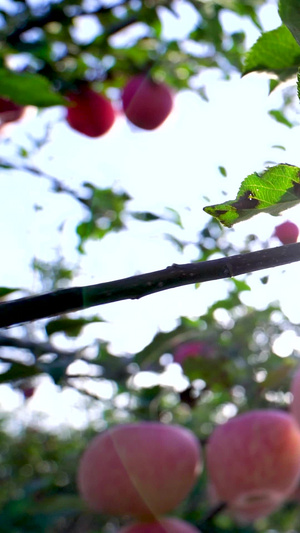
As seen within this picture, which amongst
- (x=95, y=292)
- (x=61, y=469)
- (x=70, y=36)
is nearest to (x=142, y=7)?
(x=70, y=36)

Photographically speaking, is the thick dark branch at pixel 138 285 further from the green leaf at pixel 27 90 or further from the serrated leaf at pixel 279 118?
the serrated leaf at pixel 279 118

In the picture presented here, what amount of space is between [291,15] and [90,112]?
0.95 metres

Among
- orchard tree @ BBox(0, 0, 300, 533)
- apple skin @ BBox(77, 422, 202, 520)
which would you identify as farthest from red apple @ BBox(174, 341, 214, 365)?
apple skin @ BBox(77, 422, 202, 520)

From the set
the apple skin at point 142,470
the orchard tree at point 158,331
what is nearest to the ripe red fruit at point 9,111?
the orchard tree at point 158,331

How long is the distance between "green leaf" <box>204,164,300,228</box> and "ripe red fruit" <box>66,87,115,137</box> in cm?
95

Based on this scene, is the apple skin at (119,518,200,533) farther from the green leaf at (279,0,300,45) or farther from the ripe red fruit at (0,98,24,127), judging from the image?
the ripe red fruit at (0,98,24,127)

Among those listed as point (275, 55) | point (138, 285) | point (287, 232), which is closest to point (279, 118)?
point (287, 232)

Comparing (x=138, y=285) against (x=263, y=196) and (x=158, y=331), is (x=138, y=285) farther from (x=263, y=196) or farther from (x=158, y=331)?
(x=158, y=331)

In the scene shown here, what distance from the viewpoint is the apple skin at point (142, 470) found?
0.81 meters

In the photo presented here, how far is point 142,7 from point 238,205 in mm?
1044

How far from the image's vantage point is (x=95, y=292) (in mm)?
278

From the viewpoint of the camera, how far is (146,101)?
1.25 meters

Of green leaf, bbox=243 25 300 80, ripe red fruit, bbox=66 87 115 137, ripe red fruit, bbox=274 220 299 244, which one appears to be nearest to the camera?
green leaf, bbox=243 25 300 80

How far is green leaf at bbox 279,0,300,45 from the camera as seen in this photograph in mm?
343
